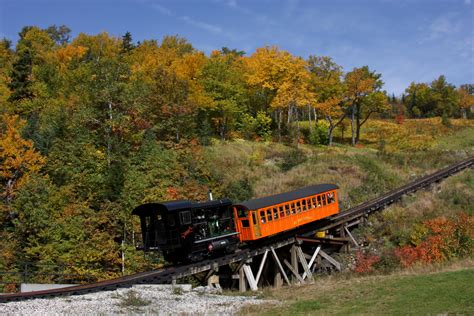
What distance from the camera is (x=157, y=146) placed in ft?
122

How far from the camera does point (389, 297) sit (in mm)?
15406

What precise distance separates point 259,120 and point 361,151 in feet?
48.4

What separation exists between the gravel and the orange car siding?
6792mm

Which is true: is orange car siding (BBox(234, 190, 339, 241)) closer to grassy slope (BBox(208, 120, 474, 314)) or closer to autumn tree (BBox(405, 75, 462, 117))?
grassy slope (BBox(208, 120, 474, 314))

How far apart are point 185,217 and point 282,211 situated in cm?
796

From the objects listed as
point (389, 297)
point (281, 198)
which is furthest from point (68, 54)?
point (389, 297)

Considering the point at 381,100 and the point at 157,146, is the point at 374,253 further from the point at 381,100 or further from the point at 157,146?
the point at 381,100

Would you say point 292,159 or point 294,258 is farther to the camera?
point 292,159

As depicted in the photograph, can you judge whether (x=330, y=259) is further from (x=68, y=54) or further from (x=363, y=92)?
(x=68, y=54)

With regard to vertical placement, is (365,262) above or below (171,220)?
below

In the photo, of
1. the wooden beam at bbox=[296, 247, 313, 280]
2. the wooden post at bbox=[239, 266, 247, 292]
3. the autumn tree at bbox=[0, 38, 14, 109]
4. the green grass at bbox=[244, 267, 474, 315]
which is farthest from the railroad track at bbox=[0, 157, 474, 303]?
the autumn tree at bbox=[0, 38, 14, 109]

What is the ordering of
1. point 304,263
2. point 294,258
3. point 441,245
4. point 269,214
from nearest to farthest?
point 269,214, point 441,245, point 304,263, point 294,258

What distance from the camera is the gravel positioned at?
14.3 metres

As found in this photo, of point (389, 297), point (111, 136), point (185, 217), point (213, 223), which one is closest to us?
point (389, 297)
